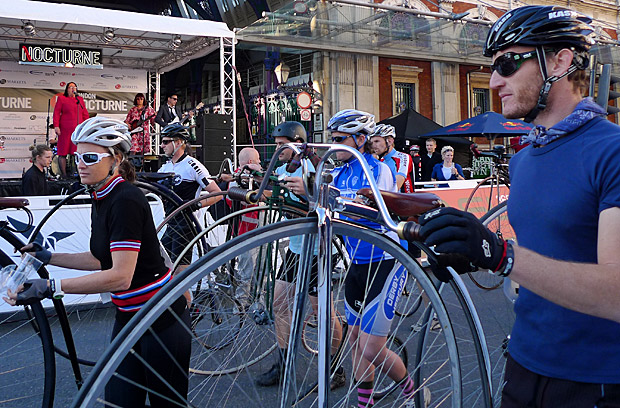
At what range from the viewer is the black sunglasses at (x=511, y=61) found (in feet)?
6.45

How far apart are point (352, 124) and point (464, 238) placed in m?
2.88

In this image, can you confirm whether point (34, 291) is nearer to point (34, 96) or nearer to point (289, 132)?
point (289, 132)

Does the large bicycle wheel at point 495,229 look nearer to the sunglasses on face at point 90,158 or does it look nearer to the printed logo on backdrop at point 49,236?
the sunglasses on face at point 90,158

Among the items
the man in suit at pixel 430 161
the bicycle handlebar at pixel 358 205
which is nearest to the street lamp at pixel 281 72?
the man in suit at pixel 430 161

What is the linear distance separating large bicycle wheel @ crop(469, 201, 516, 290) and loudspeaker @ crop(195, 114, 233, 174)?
8423 mm

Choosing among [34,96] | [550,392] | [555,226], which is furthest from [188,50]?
[550,392]

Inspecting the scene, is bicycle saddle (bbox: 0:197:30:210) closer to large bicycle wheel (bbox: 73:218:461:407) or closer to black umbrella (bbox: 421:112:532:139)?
large bicycle wheel (bbox: 73:218:461:407)

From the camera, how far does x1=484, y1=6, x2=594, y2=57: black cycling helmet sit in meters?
1.94

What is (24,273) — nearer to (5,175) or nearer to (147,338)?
(147,338)

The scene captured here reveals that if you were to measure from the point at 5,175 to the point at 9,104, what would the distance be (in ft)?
7.69

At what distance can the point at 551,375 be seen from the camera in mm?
1875

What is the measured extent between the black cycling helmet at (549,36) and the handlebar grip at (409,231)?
0.57 m

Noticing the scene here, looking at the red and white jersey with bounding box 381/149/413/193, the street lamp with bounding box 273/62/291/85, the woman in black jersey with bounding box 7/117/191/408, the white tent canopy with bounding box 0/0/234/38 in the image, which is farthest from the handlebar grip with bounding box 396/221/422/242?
the street lamp with bounding box 273/62/291/85

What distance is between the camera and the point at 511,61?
1.99 meters
